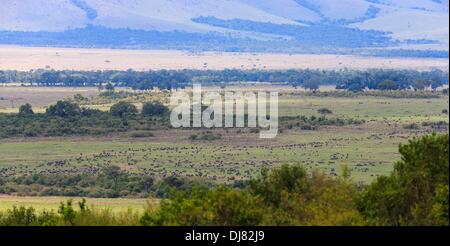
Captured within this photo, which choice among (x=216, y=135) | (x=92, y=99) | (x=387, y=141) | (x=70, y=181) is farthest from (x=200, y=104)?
(x=70, y=181)

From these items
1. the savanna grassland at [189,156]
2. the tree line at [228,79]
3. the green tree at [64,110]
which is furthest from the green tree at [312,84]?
the green tree at [64,110]

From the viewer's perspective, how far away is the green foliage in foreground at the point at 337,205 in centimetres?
2265

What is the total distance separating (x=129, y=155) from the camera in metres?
59.8

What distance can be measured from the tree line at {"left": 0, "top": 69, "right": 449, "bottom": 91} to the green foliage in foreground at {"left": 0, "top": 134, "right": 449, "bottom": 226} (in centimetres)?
9201

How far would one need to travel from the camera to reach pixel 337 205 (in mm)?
23766

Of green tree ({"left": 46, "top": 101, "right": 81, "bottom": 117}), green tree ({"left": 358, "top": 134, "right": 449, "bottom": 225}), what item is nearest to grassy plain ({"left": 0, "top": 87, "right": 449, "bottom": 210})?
green tree ({"left": 46, "top": 101, "right": 81, "bottom": 117})

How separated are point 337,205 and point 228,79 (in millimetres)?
125798

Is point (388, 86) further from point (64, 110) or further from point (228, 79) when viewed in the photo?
point (64, 110)

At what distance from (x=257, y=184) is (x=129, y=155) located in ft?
111

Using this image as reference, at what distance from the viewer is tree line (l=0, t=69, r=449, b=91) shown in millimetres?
125812

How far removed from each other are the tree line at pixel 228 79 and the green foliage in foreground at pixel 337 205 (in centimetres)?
9201

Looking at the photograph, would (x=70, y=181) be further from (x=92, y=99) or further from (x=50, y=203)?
(x=92, y=99)

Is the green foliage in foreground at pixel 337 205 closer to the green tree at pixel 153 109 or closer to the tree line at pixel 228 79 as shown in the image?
the green tree at pixel 153 109
